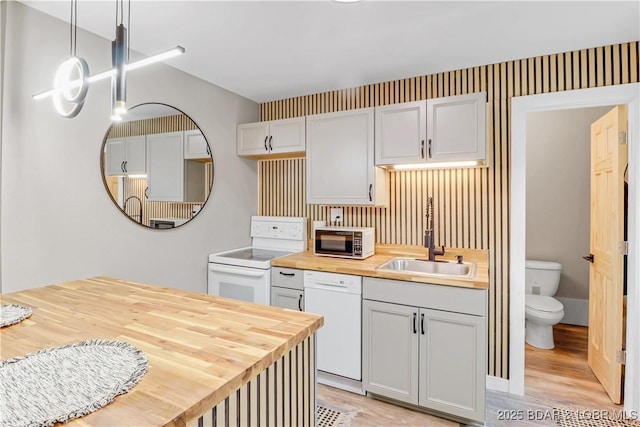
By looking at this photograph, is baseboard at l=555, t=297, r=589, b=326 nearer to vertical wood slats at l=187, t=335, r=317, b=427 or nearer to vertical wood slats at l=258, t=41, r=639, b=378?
vertical wood slats at l=258, t=41, r=639, b=378

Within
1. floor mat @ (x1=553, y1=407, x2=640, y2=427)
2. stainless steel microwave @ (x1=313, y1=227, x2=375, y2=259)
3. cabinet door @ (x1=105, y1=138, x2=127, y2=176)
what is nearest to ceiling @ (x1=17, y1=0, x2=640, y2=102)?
cabinet door @ (x1=105, y1=138, x2=127, y2=176)

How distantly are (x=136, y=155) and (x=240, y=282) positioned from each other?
126 centimetres

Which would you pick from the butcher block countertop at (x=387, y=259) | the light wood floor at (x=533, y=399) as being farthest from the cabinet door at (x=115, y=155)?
the light wood floor at (x=533, y=399)

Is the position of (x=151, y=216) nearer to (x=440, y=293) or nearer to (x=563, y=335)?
(x=440, y=293)

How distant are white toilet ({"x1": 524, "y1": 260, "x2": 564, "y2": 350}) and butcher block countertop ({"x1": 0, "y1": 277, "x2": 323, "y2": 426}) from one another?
2.74 metres

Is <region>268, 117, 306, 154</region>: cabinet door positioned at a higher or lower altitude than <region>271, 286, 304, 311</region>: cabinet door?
higher

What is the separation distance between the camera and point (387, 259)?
2.69 m

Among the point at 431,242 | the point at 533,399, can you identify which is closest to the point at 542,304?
the point at 533,399

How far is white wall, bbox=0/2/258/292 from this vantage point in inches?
67.9

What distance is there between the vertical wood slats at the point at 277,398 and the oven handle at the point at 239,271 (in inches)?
55.0

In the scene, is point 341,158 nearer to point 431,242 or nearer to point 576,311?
point 431,242

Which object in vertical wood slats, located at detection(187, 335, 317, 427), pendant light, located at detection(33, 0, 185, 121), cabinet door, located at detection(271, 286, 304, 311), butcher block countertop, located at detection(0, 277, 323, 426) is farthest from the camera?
cabinet door, located at detection(271, 286, 304, 311)

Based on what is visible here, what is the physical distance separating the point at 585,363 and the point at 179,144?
12.9ft

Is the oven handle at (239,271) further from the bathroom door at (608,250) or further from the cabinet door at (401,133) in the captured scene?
the bathroom door at (608,250)
